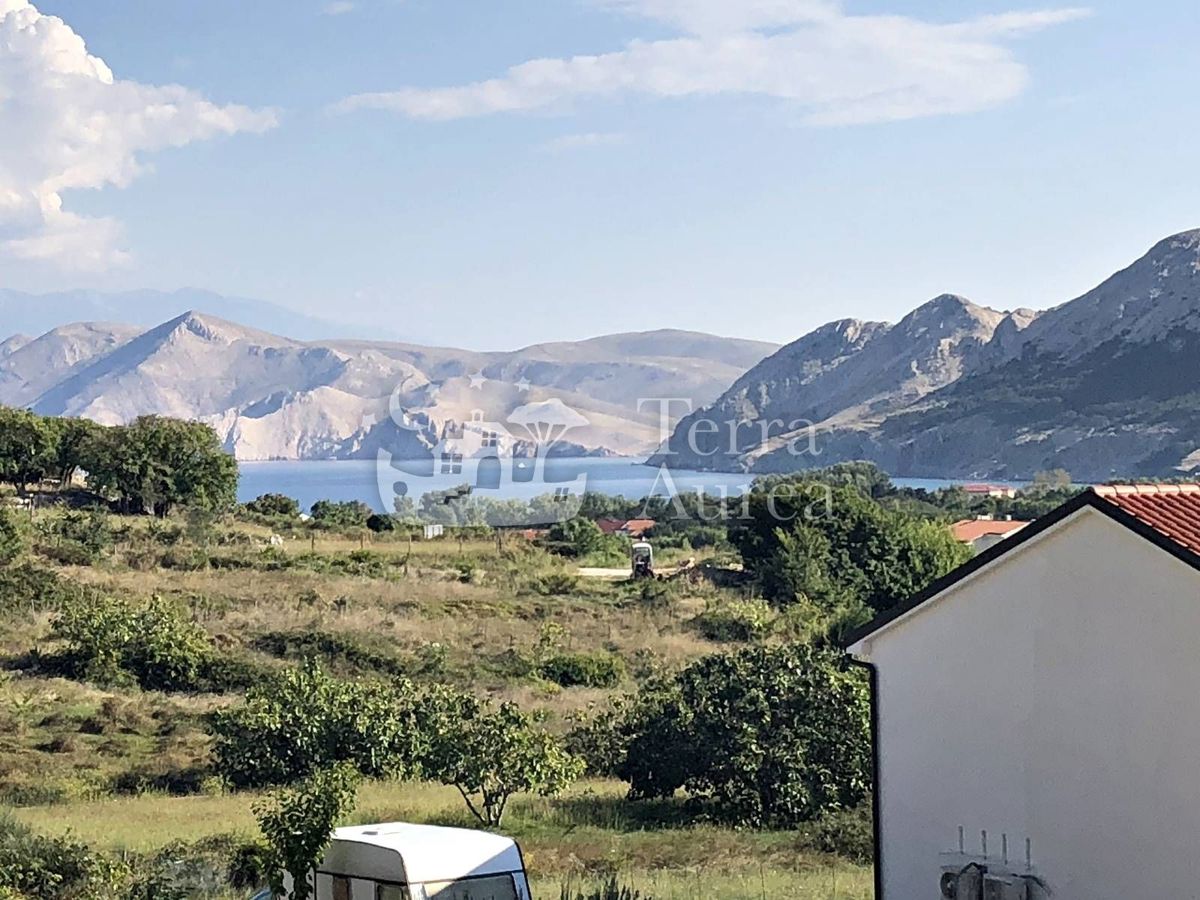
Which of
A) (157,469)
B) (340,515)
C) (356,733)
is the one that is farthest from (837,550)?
(356,733)

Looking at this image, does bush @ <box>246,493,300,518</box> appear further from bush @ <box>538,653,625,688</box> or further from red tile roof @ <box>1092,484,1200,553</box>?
red tile roof @ <box>1092,484,1200,553</box>

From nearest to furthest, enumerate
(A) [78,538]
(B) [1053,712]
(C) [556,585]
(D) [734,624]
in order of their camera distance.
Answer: (B) [1053,712]
(D) [734,624]
(A) [78,538]
(C) [556,585]

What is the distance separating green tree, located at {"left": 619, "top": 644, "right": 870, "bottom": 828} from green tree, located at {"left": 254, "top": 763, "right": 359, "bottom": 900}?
31.4 ft

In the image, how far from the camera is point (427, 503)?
77375 millimetres

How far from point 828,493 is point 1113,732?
41256 mm

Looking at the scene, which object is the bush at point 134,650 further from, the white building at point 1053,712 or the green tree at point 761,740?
the white building at point 1053,712

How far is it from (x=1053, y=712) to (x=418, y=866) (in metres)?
4.64

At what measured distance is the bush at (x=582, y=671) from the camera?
31.9 metres

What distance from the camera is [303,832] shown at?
35.0ft

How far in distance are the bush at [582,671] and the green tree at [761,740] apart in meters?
9.64

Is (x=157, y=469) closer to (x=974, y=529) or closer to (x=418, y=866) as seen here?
(x=974, y=529)

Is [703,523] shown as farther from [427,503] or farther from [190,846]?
[190,846]

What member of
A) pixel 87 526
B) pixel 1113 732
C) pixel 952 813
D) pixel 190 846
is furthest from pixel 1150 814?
pixel 87 526

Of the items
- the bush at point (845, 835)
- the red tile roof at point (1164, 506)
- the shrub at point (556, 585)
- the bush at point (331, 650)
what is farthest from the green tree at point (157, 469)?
the red tile roof at point (1164, 506)
